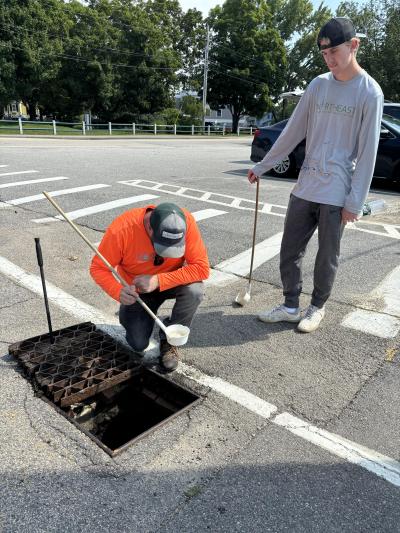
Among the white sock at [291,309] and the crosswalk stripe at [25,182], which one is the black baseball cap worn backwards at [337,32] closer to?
the white sock at [291,309]

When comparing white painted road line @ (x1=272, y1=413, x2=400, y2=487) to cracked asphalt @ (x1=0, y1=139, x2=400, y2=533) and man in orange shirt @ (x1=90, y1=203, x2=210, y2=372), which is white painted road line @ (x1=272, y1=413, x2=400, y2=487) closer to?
cracked asphalt @ (x1=0, y1=139, x2=400, y2=533)

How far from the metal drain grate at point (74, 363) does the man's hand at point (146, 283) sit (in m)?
0.52

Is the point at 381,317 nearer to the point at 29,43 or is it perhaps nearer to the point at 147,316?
the point at 147,316

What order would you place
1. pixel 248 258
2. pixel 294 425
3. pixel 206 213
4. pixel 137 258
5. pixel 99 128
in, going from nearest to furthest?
1. pixel 294 425
2. pixel 137 258
3. pixel 248 258
4. pixel 206 213
5. pixel 99 128

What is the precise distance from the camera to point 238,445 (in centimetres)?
233

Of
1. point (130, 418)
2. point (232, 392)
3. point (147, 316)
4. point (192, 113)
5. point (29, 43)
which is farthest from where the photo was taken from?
point (192, 113)

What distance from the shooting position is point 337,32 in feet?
9.25

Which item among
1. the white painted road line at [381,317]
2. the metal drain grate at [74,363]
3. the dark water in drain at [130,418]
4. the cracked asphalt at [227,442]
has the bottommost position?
the dark water in drain at [130,418]

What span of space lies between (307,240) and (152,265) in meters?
1.28

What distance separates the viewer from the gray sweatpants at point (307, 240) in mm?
3264

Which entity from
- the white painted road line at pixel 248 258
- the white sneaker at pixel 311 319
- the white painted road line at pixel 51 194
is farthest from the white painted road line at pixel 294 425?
the white painted road line at pixel 51 194

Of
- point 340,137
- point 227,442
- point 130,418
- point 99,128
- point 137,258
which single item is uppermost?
point 340,137

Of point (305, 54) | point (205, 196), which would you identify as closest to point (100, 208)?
point (205, 196)

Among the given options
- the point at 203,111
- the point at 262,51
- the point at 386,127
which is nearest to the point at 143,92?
the point at 203,111
